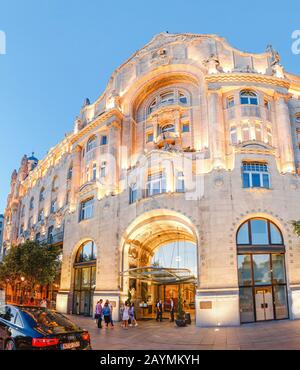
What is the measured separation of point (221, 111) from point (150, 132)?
23.8 feet

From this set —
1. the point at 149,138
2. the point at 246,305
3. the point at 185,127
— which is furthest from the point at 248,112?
the point at 246,305

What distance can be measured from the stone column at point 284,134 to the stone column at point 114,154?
14.1m

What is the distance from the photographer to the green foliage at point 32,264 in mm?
30359

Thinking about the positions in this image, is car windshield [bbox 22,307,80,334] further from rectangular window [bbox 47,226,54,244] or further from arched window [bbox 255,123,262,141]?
rectangular window [bbox 47,226,54,244]

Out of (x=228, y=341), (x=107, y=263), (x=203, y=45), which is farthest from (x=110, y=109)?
(x=228, y=341)

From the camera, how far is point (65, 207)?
37.8 meters

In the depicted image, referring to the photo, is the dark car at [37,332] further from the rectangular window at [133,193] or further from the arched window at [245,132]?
the arched window at [245,132]

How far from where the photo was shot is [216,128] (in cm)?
2672

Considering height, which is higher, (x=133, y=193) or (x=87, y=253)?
(x=133, y=193)

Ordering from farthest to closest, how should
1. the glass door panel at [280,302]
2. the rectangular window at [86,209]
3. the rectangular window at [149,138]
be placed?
1. the rectangular window at [86,209]
2. the rectangular window at [149,138]
3. the glass door panel at [280,302]

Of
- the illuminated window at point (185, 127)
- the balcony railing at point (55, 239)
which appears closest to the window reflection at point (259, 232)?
the illuminated window at point (185, 127)

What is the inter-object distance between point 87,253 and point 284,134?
20.1 metres

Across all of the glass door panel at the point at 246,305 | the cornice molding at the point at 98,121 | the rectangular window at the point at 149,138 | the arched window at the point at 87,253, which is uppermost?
the cornice molding at the point at 98,121

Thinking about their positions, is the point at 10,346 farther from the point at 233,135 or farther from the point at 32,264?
the point at 233,135
